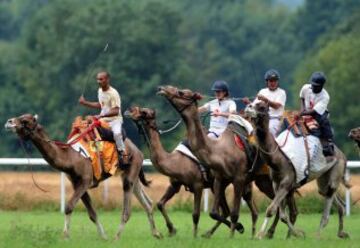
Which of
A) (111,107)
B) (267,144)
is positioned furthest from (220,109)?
(267,144)

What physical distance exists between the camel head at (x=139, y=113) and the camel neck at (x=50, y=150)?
1.39 m

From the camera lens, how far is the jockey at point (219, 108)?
28.5 metres

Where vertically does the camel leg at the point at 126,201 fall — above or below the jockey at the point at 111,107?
below

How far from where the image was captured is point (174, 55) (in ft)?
283

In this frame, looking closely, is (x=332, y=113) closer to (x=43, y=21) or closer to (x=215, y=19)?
(x=43, y=21)

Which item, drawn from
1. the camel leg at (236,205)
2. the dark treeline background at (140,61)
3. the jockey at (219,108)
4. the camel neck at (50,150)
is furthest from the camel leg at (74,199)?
the dark treeline background at (140,61)

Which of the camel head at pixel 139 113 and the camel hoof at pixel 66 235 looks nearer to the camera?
the camel hoof at pixel 66 235

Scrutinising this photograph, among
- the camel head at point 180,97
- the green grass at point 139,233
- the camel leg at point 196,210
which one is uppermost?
the camel head at point 180,97

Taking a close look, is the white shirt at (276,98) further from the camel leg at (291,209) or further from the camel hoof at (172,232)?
the camel hoof at (172,232)

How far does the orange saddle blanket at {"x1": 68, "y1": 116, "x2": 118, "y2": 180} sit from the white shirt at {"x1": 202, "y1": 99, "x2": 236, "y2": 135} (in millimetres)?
1984

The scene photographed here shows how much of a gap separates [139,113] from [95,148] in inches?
39.9

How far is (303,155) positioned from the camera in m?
27.0

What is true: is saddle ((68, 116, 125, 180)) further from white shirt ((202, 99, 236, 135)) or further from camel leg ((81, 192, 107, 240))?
white shirt ((202, 99, 236, 135))

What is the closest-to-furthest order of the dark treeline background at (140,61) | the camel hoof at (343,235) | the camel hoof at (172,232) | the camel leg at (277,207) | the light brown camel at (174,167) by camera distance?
the camel leg at (277,207)
the camel hoof at (343,235)
the camel hoof at (172,232)
the light brown camel at (174,167)
the dark treeline background at (140,61)
